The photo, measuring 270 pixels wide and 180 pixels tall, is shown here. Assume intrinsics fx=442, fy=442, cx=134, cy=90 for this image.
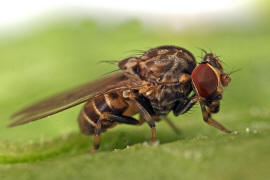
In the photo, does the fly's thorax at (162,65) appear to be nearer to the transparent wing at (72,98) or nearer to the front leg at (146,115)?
the transparent wing at (72,98)

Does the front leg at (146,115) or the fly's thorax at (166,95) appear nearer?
the front leg at (146,115)

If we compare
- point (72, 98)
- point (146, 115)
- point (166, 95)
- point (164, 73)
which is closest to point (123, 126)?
point (146, 115)

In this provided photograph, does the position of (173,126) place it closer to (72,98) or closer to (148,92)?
(148,92)

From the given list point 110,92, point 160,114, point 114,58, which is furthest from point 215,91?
point 114,58

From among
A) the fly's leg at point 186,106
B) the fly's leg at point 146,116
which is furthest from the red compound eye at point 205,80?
the fly's leg at point 146,116

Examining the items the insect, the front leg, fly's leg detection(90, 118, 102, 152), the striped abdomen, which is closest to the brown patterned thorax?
the insect

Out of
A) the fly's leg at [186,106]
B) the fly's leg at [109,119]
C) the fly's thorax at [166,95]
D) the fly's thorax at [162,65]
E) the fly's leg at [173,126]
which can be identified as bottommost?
the fly's leg at [173,126]

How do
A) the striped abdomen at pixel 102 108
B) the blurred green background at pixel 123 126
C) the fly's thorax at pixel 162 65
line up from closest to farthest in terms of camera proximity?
the blurred green background at pixel 123 126 → the fly's thorax at pixel 162 65 → the striped abdomen at pixel 102 108
